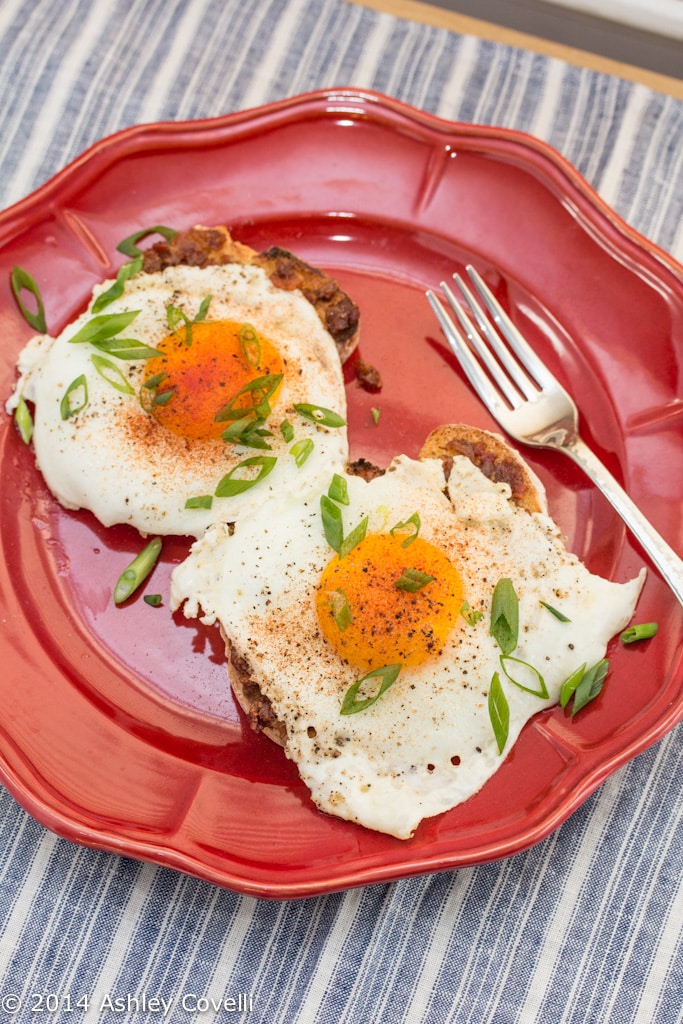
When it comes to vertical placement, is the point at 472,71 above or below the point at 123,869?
above

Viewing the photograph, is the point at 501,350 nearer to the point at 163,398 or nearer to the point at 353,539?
the point at 353,539

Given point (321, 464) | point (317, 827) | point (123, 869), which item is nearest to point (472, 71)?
point (321, 464)

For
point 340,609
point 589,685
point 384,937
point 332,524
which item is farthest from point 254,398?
point 384,937

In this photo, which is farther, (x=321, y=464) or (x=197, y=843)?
(x=321, y=464)

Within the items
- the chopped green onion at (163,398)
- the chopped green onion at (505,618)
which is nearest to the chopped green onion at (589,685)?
the chopped green onion at (505,618)

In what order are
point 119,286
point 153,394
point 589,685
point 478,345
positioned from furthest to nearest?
point 478,345, point 119,286, point 153,394, point 589,685

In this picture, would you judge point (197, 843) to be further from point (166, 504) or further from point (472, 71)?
point (472, 71)

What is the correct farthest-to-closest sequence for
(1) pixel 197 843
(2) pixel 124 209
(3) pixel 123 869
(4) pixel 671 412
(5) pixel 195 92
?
Result: (5) pixel 195 92 < (2) pixel 124 209 < (4) pixel 671 412 < (3) pixel 123 869 < (1) pixel 197 843

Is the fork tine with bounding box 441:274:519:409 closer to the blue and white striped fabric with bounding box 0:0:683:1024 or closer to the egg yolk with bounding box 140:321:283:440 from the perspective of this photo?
the egg yolk with bounding box 140:321:283:440

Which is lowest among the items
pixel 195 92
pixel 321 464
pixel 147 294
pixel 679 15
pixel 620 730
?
pixel 620 730
